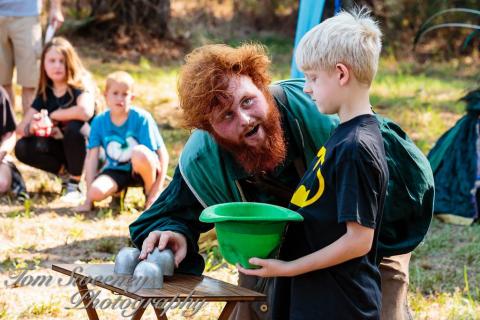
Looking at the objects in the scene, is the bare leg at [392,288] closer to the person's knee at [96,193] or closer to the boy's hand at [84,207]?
the person's knee at [96,193]

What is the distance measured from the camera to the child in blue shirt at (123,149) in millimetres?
5449

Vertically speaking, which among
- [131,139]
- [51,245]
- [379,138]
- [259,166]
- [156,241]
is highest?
[379,138]

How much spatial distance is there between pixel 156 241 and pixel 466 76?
930 cm

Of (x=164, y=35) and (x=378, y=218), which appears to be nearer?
(x=378, y=218)

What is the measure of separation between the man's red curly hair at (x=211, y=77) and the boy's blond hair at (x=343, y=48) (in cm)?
51

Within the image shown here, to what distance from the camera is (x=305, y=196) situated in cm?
241

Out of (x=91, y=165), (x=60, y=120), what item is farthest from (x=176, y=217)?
(x=60, y=120)

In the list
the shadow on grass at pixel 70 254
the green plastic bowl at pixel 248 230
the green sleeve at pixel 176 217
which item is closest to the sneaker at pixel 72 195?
the shadow on grass at pixel 70 254

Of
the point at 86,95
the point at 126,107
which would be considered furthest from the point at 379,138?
the point at 86,95

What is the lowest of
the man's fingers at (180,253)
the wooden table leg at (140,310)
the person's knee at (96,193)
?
the person's knee at (96,193)

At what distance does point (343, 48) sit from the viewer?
2.31 m

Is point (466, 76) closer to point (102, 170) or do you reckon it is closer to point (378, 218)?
point (102, 170)

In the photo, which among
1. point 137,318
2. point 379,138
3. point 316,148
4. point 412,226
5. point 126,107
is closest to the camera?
point 379,138

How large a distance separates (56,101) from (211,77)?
11.3 feet
